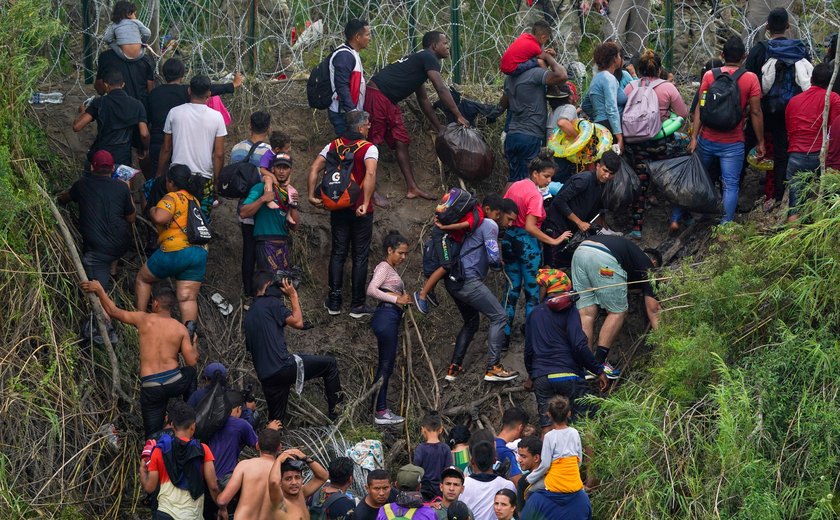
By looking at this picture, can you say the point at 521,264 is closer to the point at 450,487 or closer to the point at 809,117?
the point at 809,117

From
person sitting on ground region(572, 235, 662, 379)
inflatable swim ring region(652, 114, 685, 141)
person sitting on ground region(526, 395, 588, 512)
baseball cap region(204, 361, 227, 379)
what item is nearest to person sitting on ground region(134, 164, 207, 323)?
baseball cap region(204, 361, 227, 379)

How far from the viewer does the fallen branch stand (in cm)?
1071

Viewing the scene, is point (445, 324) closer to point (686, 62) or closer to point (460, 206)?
point (460, 206)

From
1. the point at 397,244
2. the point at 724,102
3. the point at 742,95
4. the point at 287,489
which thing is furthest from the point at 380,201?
the point at 287,489

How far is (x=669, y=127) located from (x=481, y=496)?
437 centimetres

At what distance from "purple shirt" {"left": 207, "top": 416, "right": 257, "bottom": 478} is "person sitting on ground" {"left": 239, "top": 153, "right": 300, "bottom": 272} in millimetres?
1812

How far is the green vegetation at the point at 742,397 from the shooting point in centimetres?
880

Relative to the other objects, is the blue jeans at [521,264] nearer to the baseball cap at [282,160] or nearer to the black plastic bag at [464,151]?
the black plastic bag at [464,151]

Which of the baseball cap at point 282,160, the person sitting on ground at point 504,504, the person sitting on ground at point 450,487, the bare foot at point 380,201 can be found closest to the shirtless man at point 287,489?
the person sitting on ground at point 450,487

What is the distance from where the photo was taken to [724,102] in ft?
36.1

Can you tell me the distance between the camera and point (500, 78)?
13.7 m

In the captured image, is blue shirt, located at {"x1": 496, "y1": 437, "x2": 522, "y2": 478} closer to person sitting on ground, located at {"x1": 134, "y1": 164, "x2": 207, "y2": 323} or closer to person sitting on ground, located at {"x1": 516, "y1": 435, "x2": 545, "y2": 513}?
person sitting on ground, located at {"x1": 516, "y1": 435, "x2": 545, "y2": 513}

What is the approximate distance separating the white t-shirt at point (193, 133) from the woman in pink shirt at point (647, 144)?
141 inches

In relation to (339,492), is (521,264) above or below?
above
